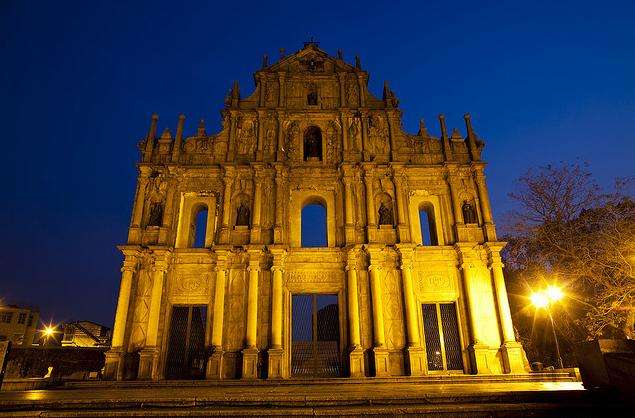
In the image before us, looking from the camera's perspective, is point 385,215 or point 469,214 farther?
point 469,214

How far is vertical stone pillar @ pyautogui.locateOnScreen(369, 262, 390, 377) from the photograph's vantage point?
53.9 feet

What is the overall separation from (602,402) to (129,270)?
1667 centimetres

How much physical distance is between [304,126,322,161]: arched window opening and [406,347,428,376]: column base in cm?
1040

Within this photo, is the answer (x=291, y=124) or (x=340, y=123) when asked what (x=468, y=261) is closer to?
(x=340, y=123)

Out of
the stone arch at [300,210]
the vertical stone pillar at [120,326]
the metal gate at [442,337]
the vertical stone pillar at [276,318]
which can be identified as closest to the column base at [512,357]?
the metal gate at [442,337]

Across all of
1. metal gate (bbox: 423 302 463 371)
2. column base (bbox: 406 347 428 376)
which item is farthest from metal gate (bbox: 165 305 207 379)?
metal gate (bbox: 423 302 463 371)

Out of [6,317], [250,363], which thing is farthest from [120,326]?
[6,317]

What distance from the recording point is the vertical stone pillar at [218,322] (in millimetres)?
16281

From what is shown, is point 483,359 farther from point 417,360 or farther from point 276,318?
point 276,318

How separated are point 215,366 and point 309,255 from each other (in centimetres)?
591

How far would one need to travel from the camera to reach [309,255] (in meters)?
18.6

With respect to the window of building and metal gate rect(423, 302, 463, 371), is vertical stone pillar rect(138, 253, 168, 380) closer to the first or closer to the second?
metal gate rect(423, 302, 463, 371)

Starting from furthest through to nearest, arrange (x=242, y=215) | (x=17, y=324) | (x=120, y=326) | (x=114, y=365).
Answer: (x=17, y=324), (x=242, y=215), (x=120, y=326), (x=114, y=365)

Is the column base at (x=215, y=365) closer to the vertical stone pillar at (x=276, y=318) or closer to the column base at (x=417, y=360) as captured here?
the vertical stone pillar at (x=276, y=318)
